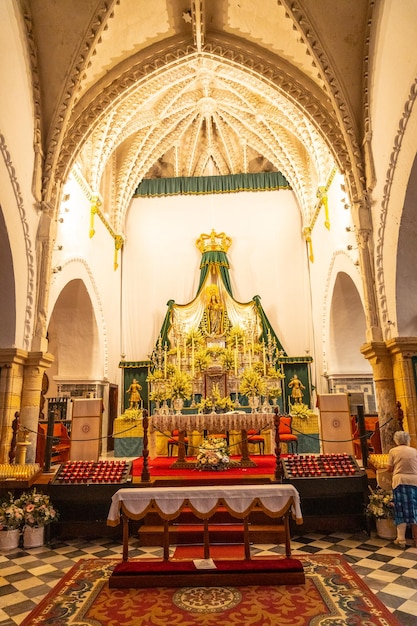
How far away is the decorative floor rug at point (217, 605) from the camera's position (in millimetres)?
3514

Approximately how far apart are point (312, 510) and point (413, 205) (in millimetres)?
4753

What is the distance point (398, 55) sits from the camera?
21.2 feet

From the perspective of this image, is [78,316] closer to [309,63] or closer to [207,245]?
[207,245]

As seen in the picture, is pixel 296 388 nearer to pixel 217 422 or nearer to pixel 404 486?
pixel 217 422

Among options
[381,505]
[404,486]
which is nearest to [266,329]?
[381,505]

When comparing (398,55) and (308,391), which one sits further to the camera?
(308,391)

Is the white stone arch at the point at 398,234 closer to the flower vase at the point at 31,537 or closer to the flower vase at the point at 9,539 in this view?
the flower vase at the point at 31,537

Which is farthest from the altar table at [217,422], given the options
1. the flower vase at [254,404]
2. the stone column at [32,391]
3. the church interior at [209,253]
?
the stone column at [32,391]

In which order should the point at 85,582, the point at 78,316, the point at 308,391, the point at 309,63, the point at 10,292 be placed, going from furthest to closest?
the point at 308,391 → the point at 78,316 → the point at 309,63 → the point at 10,292 → the point at 85,582

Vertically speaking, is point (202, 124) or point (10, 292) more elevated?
point (202, 124)

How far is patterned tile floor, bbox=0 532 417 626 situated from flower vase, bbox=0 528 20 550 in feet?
0.39

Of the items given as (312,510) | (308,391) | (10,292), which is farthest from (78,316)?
(312,510)

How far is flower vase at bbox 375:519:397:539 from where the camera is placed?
223 inches

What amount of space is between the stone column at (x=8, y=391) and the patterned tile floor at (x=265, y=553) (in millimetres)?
1863
